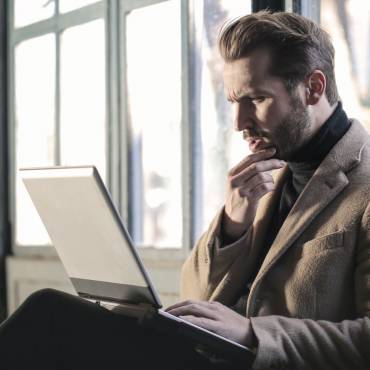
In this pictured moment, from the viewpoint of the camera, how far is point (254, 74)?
6.27 feet

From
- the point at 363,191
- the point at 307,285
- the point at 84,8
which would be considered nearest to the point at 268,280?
the point at 307,285

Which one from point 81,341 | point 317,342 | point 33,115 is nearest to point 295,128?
point 317,342

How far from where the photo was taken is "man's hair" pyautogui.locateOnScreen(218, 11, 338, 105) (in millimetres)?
1902

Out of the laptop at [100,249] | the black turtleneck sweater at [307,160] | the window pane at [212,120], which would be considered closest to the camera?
the laptop at [100,249]

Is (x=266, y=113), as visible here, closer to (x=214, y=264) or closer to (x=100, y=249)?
(x=214, y=264)

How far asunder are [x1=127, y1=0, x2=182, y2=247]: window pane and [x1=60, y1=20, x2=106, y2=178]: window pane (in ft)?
0.76

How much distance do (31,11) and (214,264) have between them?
113 inches

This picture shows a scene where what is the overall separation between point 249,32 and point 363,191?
0.48 metres

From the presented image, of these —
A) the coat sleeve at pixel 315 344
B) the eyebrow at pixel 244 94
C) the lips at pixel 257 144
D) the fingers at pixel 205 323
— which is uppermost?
the eyebrow at pixel 244 94

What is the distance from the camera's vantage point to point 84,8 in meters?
4.00

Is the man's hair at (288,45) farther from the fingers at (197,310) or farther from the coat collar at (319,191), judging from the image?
the fingers at (197,310)

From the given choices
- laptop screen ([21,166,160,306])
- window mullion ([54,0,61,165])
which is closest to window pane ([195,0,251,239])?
window mullion ([54,0,61,165])

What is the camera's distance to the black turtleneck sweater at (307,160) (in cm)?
190

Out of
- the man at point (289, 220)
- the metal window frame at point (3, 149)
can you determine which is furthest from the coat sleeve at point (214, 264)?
the metal window frame at point (3, 149)
